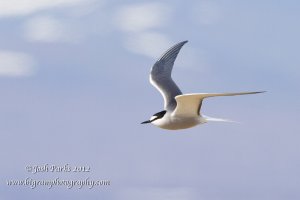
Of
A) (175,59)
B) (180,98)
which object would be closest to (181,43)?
(175,59)

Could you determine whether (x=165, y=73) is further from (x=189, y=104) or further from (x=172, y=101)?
(x=189, y=104)

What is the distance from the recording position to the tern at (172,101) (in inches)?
516

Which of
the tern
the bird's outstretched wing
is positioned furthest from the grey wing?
the bird's outstretched wing

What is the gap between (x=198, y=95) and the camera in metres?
12.5

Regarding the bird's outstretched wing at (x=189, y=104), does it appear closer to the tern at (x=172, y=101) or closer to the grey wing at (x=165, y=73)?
the tern at (x=172, y=101)

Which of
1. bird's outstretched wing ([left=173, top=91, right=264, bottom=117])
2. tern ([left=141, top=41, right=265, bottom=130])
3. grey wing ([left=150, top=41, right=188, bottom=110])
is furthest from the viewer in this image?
grey wing ([left=150, top=41, right=188, bottom=110])

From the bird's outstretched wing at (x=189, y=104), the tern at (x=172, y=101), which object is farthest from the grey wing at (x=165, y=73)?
the bird's outstretched wing at (x=189, y=104)

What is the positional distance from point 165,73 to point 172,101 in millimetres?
1427

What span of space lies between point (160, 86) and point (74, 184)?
2983 millimetres

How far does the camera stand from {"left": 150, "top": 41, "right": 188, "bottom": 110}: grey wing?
1574 cm

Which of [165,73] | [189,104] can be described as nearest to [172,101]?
[165,73]

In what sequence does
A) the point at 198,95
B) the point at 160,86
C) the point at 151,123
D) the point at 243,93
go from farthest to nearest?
the point at 160,86
the point at 151,123
the point at 198,95
the point at 243,93

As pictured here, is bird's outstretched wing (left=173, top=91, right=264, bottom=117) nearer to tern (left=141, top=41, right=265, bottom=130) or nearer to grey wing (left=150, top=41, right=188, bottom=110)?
tern (left=141, top=41, right=265, bottom=130)

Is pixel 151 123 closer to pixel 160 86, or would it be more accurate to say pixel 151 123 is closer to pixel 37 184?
pixel 160 86
